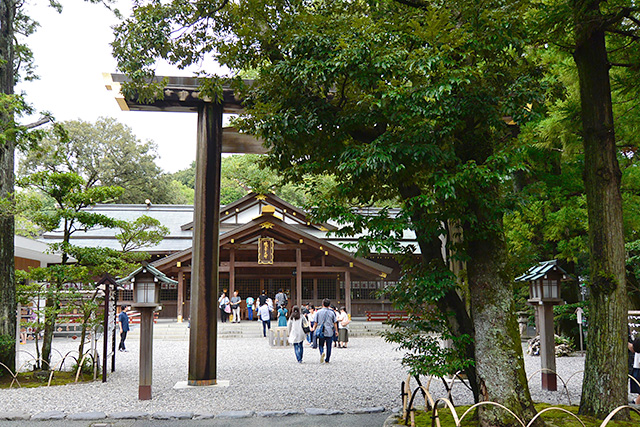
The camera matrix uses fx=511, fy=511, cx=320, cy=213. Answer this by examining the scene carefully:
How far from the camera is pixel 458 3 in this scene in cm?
489

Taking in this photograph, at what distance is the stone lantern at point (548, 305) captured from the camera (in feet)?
25.7

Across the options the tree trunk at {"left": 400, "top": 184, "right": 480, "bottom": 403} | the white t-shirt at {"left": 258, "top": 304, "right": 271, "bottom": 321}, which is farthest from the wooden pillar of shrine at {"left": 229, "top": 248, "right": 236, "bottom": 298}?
the tree trunk at {"left": 400, "top": 184, "right": 480, "bottom": 403}

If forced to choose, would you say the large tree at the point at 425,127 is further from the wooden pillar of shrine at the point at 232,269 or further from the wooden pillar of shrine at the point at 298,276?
the wooden pillar of shrine at the point at 232,269

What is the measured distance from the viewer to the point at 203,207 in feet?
28.4

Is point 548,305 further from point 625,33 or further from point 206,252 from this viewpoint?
point 206,252

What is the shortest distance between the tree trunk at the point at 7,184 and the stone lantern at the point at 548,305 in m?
8.80

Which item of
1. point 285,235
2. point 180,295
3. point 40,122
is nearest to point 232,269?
point 180,295

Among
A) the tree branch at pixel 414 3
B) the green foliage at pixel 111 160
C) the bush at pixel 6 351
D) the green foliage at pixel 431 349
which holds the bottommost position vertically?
the bush at pixel 6 351

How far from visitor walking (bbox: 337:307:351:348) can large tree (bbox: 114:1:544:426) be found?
10411 millimetres

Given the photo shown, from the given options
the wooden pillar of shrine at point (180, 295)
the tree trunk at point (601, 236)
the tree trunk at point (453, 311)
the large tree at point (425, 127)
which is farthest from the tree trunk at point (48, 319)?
the wooden pillar of shrine at point (180, 295)

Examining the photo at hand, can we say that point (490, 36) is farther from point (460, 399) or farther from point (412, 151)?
point (460, 399)

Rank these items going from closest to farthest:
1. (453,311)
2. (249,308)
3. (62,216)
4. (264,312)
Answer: (453,311)
(62,216)
(264,312)
(249,308)

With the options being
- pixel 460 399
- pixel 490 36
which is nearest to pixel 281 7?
pixel 490 36

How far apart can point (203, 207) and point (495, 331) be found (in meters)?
5.38
